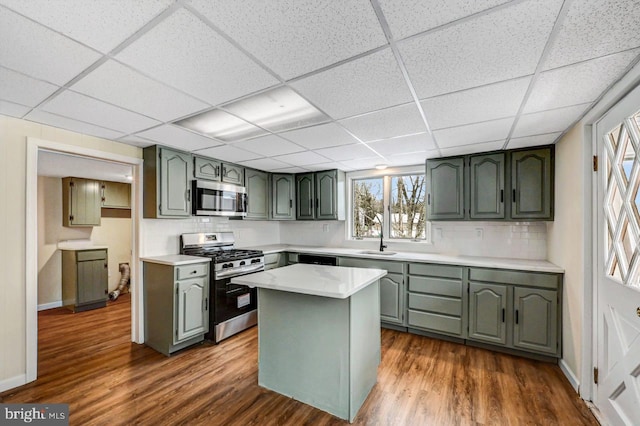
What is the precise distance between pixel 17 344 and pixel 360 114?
3.32m

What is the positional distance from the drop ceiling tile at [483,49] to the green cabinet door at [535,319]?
2.14 metres

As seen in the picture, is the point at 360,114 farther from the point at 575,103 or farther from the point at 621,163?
the point at 621,163

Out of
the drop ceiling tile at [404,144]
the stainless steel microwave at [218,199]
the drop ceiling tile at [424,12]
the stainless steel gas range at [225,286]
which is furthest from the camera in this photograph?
the stainless steel microwave at [218,199]

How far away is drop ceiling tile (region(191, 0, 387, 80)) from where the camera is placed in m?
1.09

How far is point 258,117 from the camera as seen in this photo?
2.27 m

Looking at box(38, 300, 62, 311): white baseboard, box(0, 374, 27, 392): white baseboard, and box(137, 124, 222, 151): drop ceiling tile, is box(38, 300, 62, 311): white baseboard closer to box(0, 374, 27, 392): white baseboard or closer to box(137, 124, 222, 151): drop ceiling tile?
box(0, 374, 27, 392): white baseboard

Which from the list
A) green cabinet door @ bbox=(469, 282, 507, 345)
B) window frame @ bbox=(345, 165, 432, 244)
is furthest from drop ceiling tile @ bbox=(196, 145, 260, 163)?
green cabinet door @ bbox=(469, 282, 507, 345)

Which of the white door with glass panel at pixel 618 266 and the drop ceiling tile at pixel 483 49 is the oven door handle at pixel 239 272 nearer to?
the drop ceiling tile at pixel 483 49

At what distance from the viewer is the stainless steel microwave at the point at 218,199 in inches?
133

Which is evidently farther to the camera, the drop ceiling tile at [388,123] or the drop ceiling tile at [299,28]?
the drop ceiling tile at [388,123]

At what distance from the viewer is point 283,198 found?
463 centimetres

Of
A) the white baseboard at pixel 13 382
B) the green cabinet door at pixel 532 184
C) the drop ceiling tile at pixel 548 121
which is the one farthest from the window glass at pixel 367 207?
→ the white baseboard at pixel 13 382

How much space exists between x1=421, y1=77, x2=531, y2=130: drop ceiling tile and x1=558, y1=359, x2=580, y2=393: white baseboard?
84.4 inches

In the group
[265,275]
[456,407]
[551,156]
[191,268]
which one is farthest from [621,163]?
[191,268]
